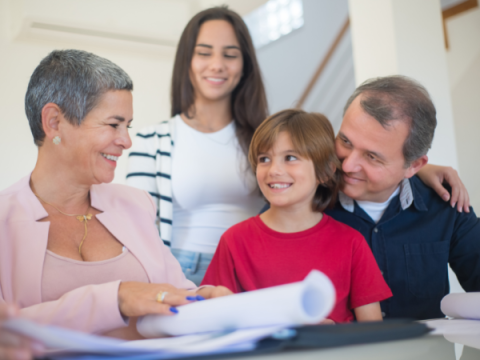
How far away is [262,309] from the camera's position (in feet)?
2.10

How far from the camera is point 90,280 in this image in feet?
3.40

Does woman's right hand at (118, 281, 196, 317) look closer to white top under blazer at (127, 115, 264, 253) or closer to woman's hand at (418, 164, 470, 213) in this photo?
white top under blazer at (127, 115, 264, 253)

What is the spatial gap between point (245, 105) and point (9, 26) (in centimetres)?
187

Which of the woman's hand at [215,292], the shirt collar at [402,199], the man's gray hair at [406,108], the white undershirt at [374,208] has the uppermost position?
the man's gray hair at [406,108]

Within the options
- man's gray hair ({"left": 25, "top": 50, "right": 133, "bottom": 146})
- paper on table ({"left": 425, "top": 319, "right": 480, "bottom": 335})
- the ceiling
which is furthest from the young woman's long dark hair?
the ceiling

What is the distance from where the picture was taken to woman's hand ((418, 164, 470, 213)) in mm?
1548

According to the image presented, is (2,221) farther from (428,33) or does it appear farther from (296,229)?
(428,33)

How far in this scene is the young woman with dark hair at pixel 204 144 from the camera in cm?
183

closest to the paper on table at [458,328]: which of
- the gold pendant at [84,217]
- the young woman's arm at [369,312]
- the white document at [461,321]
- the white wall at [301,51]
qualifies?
the white document at [461,321]

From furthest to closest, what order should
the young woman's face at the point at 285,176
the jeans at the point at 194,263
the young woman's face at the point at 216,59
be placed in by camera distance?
the young woman's face at the point at 216,59 → the jeans at the point at 194,263 → the young woman's face at the point at 285,176

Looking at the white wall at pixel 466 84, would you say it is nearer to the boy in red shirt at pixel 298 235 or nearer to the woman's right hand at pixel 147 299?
the boy in red shirt at pixel 298 235

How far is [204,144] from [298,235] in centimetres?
70

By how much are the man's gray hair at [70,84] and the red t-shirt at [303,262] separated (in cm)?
59

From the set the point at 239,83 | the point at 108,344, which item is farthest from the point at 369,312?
the point at 239,83
